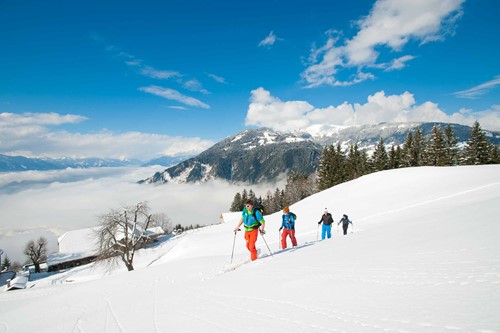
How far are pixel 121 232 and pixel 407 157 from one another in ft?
204

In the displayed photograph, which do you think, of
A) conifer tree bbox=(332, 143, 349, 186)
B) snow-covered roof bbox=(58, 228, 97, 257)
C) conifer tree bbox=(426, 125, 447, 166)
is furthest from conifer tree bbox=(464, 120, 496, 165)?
snow-covered roof bbox=(58, 228, 97, 257)

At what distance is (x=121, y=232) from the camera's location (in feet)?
106

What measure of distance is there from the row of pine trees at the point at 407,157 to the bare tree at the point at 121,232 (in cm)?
4751

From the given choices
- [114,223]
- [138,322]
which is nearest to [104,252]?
[114,223]

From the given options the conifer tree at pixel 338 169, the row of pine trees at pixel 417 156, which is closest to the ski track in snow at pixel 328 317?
the conifer tree at pixel 338 169

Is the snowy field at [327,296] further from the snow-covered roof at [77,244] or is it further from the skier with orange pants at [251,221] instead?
the snow-covered roof at [77,244]

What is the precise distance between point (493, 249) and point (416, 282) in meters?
2.43

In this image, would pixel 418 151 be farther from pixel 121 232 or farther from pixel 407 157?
pixel 121 232

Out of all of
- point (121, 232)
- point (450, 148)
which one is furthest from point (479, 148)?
point (121, 232)

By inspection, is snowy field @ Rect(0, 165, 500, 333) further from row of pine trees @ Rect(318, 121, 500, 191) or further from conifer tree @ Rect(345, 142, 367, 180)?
conifer tree @ Rect(345, 142, 367, 180)

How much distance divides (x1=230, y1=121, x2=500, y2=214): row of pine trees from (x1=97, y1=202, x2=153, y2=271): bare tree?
156 feet

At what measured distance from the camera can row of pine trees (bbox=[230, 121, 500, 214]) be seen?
51.2 meters

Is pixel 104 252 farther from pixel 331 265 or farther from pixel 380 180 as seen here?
pixel 380 180

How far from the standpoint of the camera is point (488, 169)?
107 feet
